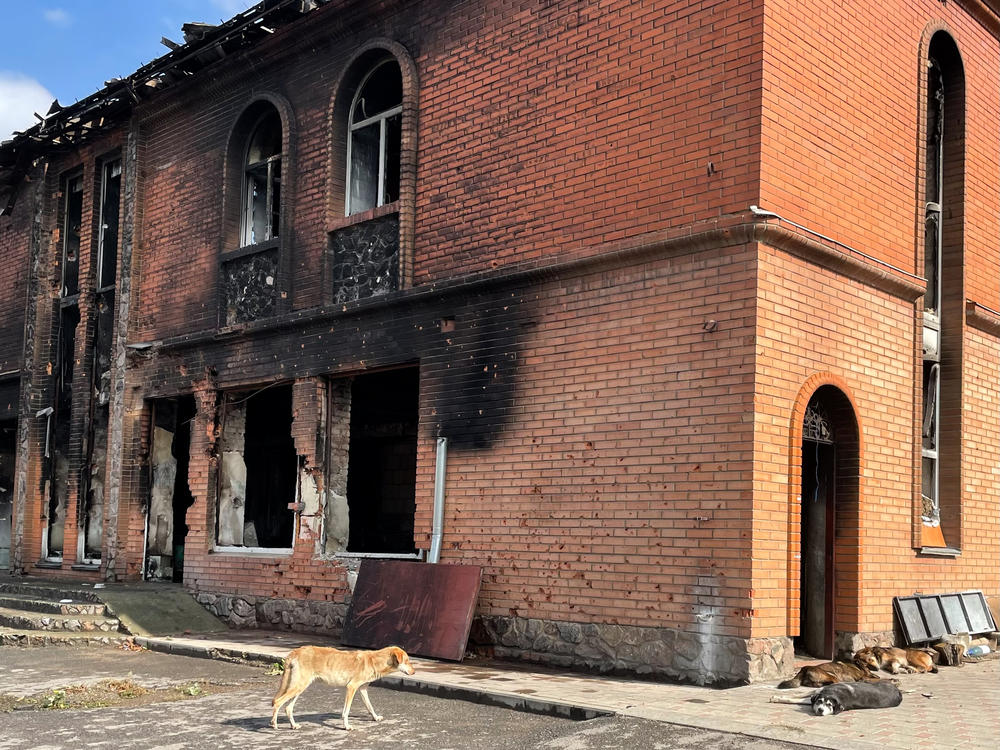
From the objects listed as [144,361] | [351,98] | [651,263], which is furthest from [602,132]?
[144,361]

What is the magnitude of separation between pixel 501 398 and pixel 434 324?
1.23 meters

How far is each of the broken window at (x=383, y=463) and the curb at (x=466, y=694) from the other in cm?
512

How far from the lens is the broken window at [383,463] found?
52.5 ft

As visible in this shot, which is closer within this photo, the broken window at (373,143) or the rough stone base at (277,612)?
the rough stone base at (277,612)

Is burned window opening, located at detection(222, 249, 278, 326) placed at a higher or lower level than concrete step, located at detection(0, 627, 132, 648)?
higher

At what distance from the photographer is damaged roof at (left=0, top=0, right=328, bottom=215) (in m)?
13.1

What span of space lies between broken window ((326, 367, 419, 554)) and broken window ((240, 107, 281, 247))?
105 inches

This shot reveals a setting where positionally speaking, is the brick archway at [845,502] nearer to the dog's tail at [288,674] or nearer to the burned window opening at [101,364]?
the dog's tail at [288,674]

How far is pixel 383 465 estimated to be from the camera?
1670 centimetres

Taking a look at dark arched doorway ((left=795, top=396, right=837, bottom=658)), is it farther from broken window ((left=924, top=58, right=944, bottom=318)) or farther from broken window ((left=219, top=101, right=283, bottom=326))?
broken window ((left=219, top=101, right=283, bottom=326))

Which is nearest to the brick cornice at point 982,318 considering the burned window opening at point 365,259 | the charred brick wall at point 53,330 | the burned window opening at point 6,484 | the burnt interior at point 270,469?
the burned window opening at point 365,259

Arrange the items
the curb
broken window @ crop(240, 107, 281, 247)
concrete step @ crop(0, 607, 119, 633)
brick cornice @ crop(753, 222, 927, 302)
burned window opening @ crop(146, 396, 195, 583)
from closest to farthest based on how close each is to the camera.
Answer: the curb → brick cornice @ crop(753, 222, 927, 302) → concrete step @ crop(0, 607, 119, 633) → broken window @ crop(240, 107, 281, 247) → burned window opening @ crop(146, 396, 195, 583)

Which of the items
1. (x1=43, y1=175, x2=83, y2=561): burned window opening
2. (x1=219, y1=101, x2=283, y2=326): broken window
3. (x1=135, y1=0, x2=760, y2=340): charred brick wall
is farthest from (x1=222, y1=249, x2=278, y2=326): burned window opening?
(x1=43, y1=175, x2=83, y2=561): burned window opening

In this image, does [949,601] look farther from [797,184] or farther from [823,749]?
[823,749]
